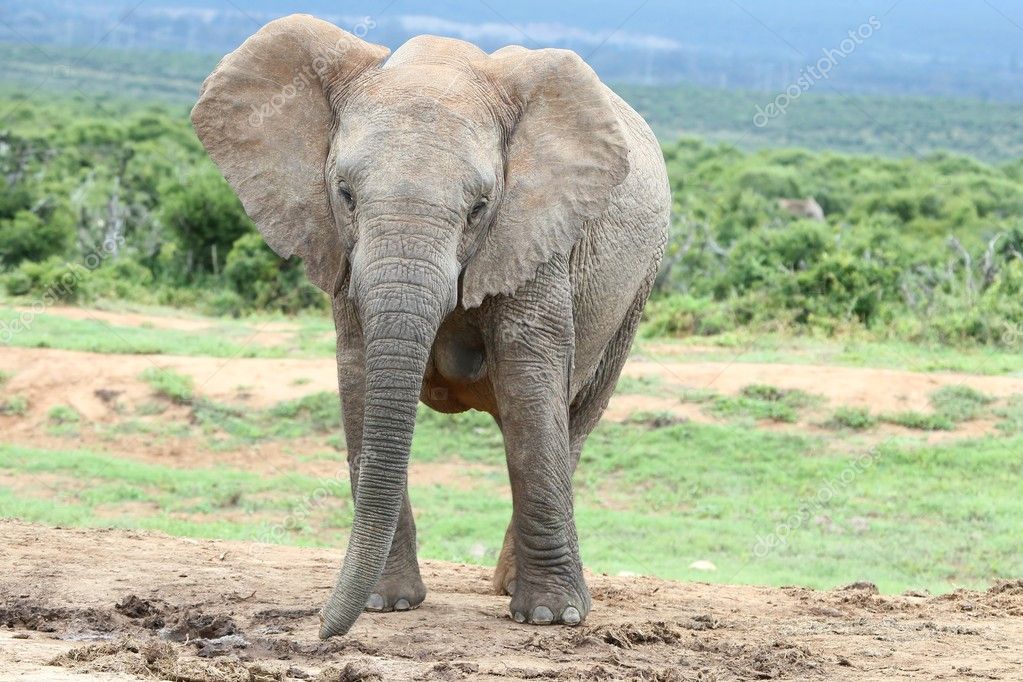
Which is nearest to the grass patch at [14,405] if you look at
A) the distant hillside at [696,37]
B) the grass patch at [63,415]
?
the grass patch at [63,415]

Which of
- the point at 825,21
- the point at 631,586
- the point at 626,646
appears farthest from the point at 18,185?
the point at 825,21

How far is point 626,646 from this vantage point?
610cm

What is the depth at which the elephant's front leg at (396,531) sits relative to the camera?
6316mm

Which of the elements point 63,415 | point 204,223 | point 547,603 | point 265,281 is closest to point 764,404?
point 63,415

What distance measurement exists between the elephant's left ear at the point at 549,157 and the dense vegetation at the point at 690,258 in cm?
1025

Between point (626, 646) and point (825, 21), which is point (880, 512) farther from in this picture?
point (825, 21)

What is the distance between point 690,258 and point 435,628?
16.2m

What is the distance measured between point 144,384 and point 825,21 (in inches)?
6712

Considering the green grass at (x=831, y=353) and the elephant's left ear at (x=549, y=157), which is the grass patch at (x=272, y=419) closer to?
the green grass at (x=831, y=353)

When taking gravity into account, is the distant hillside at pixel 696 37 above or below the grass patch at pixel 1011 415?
above

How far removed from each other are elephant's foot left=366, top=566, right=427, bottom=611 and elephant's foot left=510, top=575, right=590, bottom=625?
42cm

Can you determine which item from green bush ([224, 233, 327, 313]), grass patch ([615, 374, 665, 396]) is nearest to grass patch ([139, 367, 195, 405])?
grass patch ([615, 374, 665, 396])

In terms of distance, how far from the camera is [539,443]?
6.31 meters

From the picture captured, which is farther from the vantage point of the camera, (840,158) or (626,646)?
(840,158)
